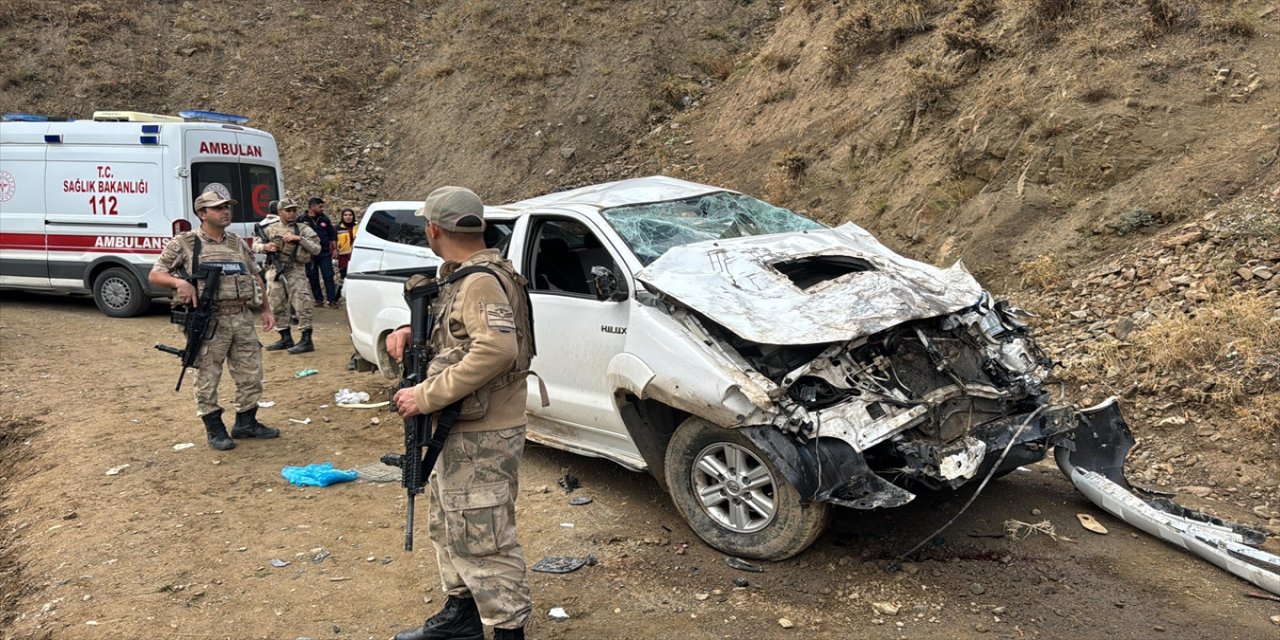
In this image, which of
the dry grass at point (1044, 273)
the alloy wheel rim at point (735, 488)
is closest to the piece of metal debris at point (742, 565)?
the alloy wheel rim at point (735, 488)

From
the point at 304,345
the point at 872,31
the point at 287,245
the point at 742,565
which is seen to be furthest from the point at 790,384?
the point at 872,31

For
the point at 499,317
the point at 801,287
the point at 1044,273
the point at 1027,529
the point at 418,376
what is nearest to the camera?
the point at 499,317

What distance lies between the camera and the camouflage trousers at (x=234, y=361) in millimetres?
6008

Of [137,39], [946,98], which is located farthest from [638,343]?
[137,39]

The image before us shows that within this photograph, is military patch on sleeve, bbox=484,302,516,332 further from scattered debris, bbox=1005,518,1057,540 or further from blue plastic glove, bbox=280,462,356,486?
blue plastic glove, bbox=280,462,356,486

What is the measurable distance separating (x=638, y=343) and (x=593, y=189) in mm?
1865

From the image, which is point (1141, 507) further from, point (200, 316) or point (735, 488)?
point (200, 316)

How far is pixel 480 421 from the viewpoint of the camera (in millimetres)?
3270

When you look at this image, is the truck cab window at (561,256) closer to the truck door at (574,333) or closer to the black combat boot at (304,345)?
the truck door at (574,333)

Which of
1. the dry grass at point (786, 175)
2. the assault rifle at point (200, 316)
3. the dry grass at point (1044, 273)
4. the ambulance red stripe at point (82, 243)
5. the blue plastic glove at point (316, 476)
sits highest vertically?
the dry grass at point (786, 175)

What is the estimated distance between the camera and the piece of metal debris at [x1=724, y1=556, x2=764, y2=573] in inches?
164

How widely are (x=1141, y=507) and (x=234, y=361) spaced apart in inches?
220

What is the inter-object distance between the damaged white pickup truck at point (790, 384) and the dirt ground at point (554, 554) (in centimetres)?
26

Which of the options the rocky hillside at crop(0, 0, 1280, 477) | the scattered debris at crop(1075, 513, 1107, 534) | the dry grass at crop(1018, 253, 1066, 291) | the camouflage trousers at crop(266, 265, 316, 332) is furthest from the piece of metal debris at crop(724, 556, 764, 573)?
the camouflage trousers at crop(266, 265, 316, 332)
